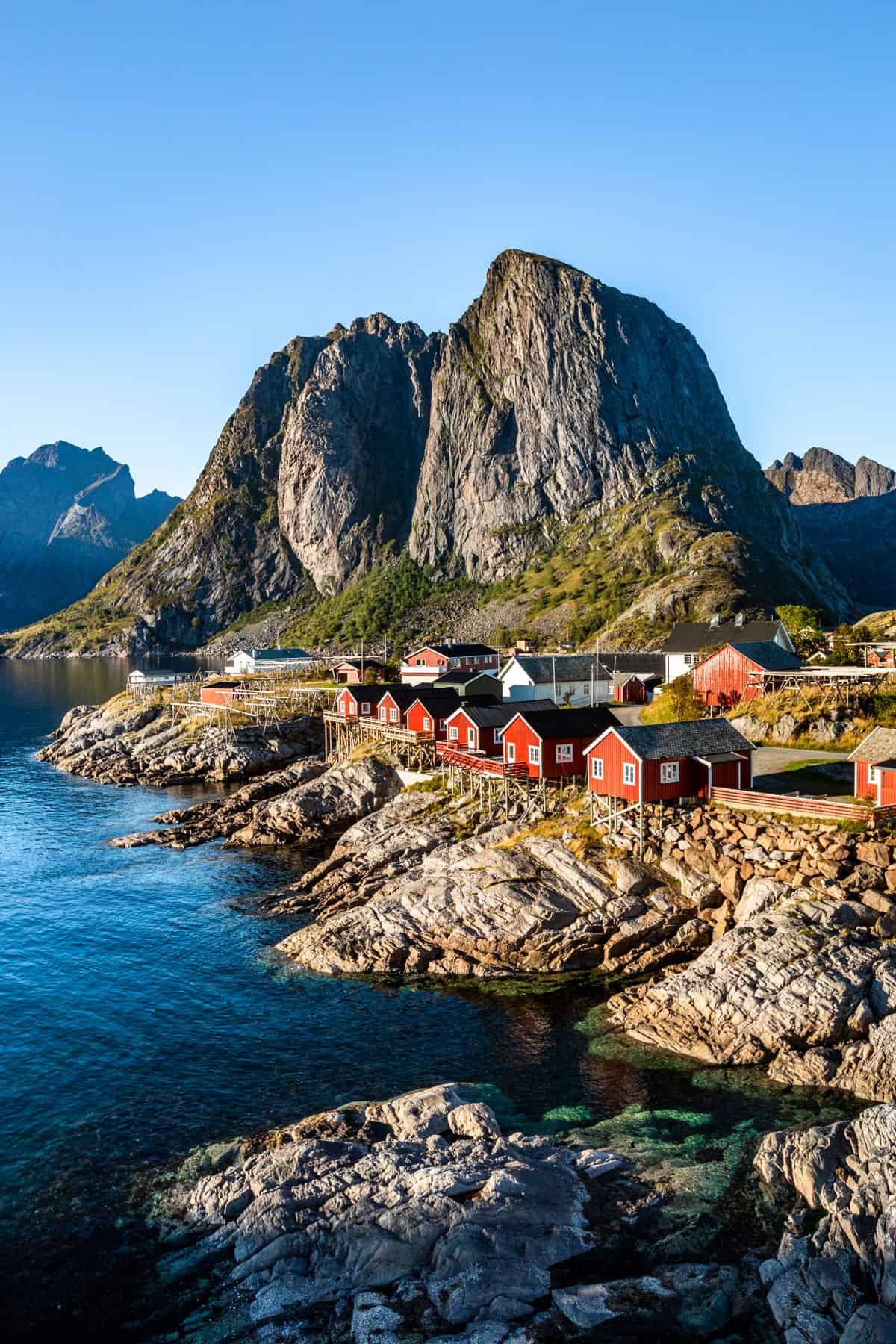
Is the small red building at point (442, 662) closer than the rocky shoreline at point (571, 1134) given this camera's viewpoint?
No

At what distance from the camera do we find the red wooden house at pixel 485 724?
6372cm

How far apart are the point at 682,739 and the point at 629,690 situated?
37745 mm

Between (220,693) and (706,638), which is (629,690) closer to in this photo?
(706,638)

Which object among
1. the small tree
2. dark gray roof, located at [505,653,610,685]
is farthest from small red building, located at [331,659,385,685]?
the small tree

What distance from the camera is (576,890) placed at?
41688 mm

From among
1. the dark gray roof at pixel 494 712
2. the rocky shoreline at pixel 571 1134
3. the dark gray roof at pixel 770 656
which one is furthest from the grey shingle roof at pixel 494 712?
the dark gray roof at pixel 770 656

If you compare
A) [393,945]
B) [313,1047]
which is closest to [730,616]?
[393,945]

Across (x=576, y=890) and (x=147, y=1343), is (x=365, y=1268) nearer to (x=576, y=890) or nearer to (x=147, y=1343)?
(x=147, y=1343)

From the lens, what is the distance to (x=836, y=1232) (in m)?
20.6

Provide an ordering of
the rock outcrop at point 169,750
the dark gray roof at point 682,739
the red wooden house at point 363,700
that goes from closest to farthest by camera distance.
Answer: the dark gray roof at point 682,739
the red wooden house at point 363,700
the rock outcrop at point 169,750

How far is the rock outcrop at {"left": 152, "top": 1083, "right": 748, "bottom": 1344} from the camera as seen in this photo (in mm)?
18984

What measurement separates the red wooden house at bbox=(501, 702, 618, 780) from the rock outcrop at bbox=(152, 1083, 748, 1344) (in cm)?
2943

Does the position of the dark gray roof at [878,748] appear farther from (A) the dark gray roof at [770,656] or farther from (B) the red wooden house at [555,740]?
(A) the dark gray roof at [770,656]

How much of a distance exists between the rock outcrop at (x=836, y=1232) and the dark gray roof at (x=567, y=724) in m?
31.0
